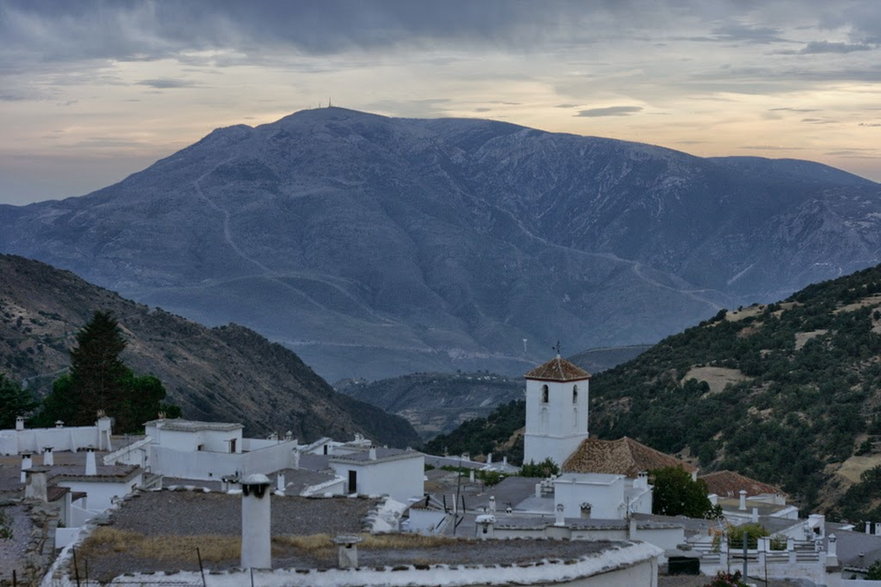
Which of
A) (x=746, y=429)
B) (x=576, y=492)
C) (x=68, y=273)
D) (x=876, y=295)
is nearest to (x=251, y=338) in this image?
(x=68, y=273)

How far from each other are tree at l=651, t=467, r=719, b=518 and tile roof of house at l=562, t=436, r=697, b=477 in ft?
6.93

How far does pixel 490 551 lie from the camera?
→ 1686 centimetres

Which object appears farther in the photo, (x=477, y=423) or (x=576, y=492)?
(x=477, y=423)

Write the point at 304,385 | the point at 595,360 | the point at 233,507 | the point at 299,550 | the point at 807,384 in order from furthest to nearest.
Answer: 1. the point at 595,360
2. the point at 304,385
3. the point at 807,384
4. the point at 233,507
5. the point at 299,550

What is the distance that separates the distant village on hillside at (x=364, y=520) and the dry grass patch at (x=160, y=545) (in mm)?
31

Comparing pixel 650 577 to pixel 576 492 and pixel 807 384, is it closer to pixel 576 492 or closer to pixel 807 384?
pixel 576 492

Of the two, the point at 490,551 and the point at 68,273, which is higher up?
the point at 68,273

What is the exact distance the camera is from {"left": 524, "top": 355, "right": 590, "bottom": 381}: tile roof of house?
46500 millimetres

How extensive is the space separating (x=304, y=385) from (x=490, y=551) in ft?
297

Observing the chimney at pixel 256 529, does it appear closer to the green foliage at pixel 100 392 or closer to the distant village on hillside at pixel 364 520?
the distant village on hillside at pixel 364 520

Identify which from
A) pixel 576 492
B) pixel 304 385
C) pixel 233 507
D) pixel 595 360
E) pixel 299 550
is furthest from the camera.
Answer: pixel 595 360

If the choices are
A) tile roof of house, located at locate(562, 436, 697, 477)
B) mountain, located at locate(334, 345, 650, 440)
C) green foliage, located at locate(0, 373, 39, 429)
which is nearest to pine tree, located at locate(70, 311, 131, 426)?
green foliage, located at locate(0, 373, 39, 429)

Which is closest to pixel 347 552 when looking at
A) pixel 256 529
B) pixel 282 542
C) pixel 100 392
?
pixel 256 529

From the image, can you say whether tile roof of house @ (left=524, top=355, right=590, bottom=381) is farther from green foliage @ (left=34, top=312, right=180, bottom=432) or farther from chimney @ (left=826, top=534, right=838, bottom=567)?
chimney @ (left=826, top=534, right=838, bottom=567)
